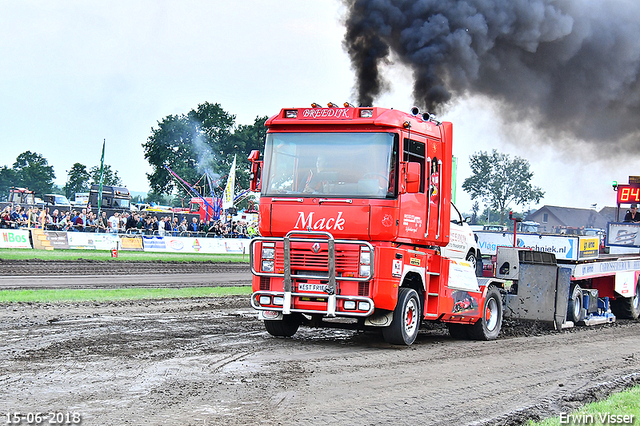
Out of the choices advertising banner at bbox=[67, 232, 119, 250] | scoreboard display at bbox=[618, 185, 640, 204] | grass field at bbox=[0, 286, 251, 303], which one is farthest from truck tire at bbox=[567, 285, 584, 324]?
advertising banner at bbox=[67, 232, 119, 250]

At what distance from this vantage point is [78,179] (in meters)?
105

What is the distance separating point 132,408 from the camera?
20.6ft

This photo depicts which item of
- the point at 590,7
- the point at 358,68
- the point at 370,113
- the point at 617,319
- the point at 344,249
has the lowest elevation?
the point at 617,319

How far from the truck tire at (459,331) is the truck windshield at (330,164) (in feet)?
12.7

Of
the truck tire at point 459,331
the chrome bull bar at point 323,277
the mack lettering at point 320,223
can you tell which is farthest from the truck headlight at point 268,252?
the truck tire at point 459,331

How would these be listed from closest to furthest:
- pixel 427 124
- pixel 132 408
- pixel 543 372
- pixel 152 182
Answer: pixel 132 408 < pixel 543 372 < pixel 427 124 < pixel 152 182

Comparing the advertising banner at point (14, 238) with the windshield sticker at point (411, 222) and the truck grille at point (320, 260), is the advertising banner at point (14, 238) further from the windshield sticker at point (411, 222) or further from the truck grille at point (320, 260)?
the windshield sticker at point (411, 222)

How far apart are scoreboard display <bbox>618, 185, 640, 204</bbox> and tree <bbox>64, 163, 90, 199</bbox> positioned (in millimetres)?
95855

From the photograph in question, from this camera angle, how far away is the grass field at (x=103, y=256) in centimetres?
2778

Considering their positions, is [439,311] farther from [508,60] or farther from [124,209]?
[124,209]

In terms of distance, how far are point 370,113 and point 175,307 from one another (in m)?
7.44

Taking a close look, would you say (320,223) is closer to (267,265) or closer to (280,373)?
(267,265)

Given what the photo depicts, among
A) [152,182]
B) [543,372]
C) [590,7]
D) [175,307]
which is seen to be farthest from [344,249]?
[152,182]

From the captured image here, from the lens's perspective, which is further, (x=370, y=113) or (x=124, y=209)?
(x=124, y=209)
